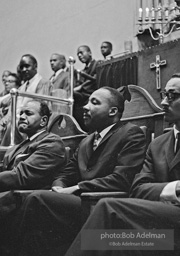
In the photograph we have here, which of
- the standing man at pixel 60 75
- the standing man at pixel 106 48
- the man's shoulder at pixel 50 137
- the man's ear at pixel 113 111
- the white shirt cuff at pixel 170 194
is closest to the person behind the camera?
the white shirt cuff at pixel 170 194

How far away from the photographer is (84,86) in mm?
5246

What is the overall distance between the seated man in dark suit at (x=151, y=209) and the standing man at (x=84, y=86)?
2.52 m

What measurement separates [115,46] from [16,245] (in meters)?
3.72

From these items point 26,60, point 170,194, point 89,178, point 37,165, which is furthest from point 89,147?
point 26,60

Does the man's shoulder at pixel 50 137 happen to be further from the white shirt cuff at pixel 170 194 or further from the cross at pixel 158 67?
the cross at pixel 158 67

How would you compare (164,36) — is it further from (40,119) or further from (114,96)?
(114,96)

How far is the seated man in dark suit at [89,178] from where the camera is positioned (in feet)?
7.63

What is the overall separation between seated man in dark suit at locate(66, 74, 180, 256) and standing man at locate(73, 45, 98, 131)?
2.52 m

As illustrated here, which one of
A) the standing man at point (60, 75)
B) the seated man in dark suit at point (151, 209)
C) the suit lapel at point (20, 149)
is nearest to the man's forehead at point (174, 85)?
the seated man in dark suit at point (151, 209)

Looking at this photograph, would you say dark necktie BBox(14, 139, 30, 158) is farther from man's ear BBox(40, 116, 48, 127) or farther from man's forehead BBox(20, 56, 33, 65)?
man's forehead BBox(20, 56, 33, 65)

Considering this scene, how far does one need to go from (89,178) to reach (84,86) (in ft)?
9.45

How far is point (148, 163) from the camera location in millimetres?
2193

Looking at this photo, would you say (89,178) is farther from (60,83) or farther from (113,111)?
(60,83)

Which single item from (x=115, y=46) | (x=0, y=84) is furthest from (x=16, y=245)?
(x=0, y=84)
